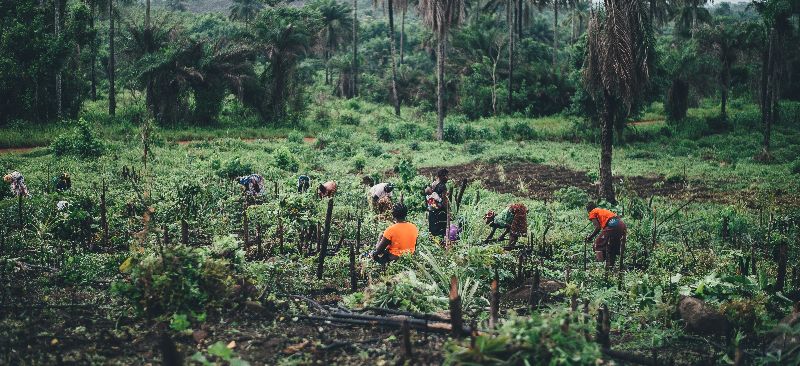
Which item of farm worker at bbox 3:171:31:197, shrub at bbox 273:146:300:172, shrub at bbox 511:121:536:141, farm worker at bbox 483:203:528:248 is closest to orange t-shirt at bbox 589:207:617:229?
farm worker at bbox 483:203:528:248

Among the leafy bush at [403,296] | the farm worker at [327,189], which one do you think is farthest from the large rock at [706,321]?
the farm worker at [327,189]

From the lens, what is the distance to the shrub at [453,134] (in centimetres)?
2734

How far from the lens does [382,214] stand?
11.3 metres

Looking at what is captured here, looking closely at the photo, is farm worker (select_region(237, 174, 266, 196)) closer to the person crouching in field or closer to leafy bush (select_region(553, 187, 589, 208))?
the person crouching in field

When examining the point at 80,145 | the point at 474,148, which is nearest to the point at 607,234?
the point at 80,145

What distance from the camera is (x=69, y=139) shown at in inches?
708

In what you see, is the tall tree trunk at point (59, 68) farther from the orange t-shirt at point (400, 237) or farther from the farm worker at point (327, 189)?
the orange t-shirt at point (400, 237)

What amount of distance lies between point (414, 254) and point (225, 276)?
2.76 m

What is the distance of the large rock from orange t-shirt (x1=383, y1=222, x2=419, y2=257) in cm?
324

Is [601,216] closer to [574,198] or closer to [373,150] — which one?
[574,198]

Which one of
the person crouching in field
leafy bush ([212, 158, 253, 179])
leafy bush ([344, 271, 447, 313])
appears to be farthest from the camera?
leafy bush ([212, 158, 253, 179])

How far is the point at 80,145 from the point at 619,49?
14.3 meters

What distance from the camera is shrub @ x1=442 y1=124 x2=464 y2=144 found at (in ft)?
89.7

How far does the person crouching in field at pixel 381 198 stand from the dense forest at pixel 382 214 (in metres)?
0.04
